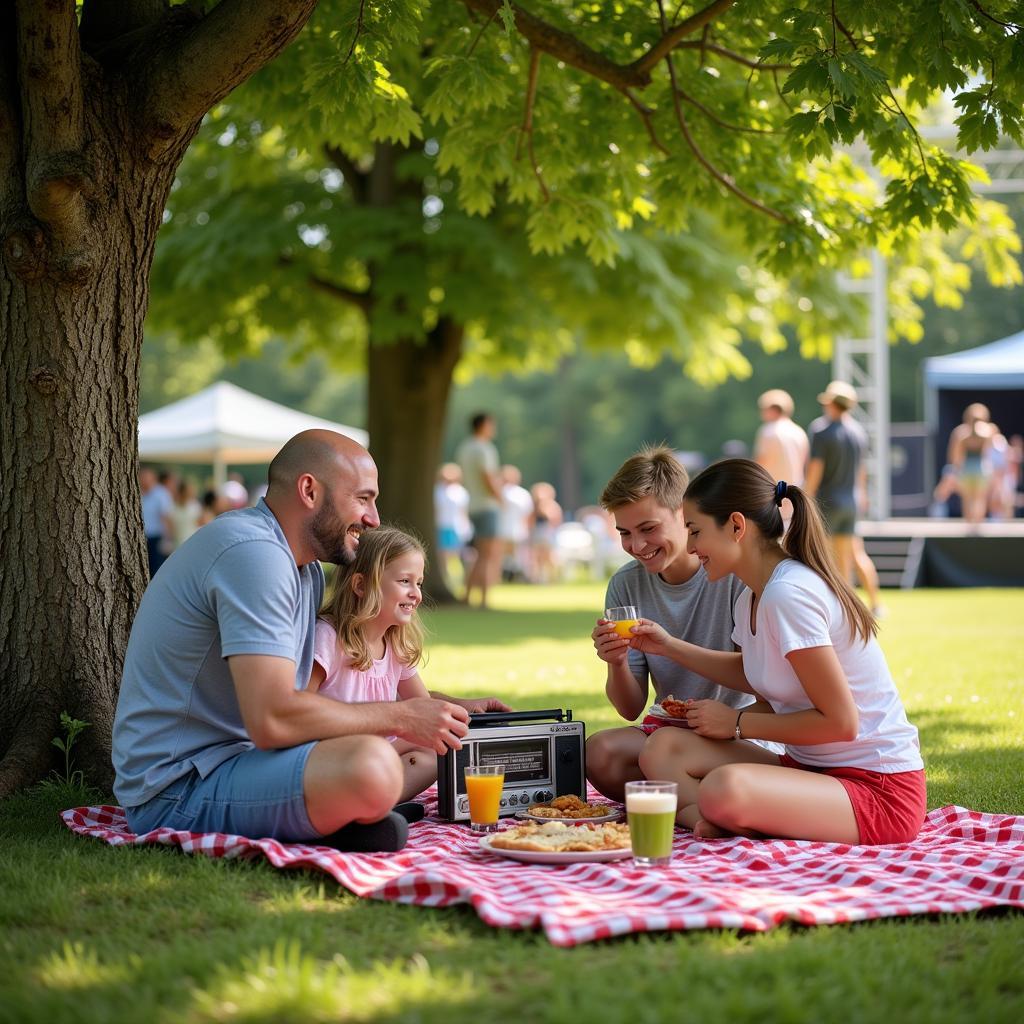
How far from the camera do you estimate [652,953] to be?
2986 millimetres

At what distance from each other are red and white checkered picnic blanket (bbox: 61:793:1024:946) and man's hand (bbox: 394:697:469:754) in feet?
1.19

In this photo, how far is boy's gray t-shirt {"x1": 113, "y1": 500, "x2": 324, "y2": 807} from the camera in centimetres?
385

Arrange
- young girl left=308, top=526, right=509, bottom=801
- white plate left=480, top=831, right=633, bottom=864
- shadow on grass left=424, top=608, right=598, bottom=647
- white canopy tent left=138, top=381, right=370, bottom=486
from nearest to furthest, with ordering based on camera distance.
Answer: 1. white plate left=480, top=831, right=633, bottom=864
2. young girl left=308, top=526, right=509, bottom=801
3. shadow on grass left=424, top=608, right=598, bottom=647
4. white canopy tent left=138, top=381, right=370, bottom=486

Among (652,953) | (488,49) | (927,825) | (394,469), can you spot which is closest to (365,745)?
(652,953)

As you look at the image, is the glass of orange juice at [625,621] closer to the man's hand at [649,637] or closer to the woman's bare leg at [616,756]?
the man's hand at [649,637]

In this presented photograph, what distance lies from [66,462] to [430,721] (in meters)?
1.99

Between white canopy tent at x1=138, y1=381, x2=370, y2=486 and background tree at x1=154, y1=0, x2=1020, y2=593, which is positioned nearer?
background tree at x1=154, y1=0, x2=1020, y2=593

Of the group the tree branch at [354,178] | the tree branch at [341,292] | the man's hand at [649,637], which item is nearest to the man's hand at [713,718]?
the man's hand at [649,637]

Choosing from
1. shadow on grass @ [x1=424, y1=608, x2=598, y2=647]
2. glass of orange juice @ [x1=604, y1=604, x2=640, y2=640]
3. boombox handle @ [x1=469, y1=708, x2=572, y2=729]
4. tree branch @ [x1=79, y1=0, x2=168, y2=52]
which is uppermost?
tree branch @ [x1=79, y1=0, x2=168, y2=52]

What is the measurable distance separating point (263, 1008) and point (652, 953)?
2.94 ft

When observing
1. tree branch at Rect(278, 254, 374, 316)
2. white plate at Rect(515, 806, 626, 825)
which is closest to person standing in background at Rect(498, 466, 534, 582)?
tree branch at Rect(278, 254, 374, 316)

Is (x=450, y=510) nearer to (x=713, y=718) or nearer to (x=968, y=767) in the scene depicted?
(x=968, y=767)

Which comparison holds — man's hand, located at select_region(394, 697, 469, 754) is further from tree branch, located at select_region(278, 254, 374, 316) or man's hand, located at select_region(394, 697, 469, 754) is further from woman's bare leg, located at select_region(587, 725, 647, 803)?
tree branch, located at select_region(278, 254, 374, 316)

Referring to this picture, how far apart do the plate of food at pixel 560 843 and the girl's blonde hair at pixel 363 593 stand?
0.91 m
